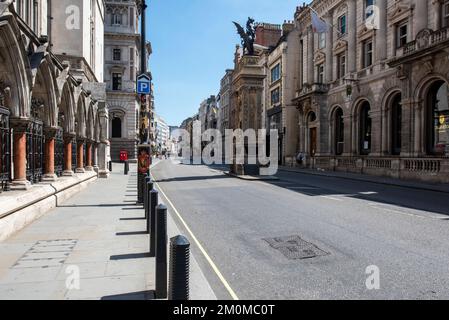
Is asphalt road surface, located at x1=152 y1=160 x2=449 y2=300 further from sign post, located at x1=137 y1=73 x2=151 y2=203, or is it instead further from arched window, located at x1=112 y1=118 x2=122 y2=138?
arched window, located at x1=112 y1=118 x2=122 y2=138

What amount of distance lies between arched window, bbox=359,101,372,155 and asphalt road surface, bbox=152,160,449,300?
1876 centimetres

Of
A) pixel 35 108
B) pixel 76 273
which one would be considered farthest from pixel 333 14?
pixel 76 273

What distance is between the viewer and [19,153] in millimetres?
8984

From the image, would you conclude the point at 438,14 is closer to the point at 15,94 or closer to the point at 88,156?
the point at 88,156

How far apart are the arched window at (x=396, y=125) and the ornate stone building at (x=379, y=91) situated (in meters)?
0.07

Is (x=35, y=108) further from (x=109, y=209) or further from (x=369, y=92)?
(x=369, y=92)

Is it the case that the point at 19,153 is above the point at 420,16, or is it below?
below

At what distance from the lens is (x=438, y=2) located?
22391mm

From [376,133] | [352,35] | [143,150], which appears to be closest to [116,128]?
[352,35]

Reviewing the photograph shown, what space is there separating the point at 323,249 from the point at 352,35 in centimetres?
2937

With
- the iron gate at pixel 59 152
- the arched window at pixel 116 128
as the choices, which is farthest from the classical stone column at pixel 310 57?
the iron gate at pixel 59 152

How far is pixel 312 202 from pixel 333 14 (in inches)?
1112

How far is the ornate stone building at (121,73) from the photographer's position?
5616 cm

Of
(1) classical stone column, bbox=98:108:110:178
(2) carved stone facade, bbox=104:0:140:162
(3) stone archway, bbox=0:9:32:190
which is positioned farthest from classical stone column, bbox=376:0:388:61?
(2) carved stone facade, bbox=104:0:140:162
